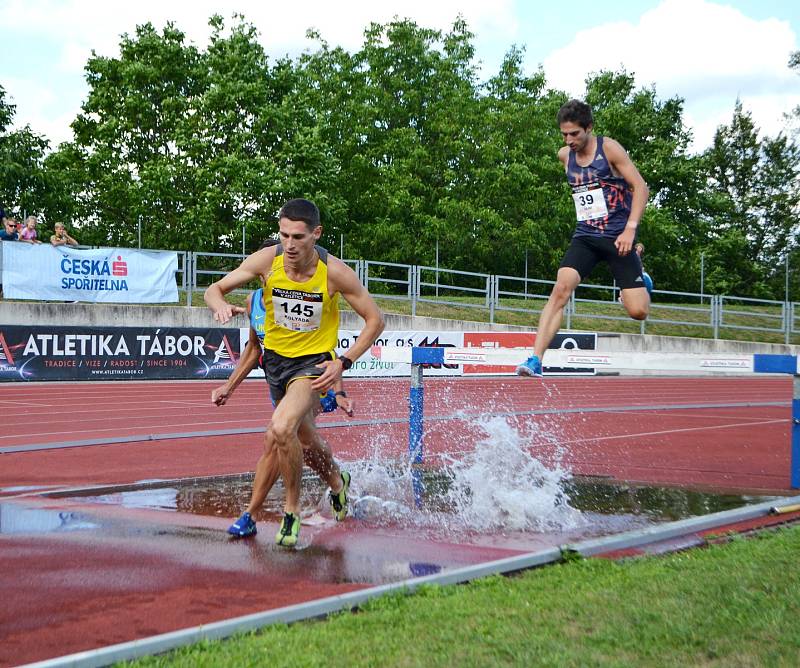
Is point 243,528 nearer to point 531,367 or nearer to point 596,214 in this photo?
point 531,367

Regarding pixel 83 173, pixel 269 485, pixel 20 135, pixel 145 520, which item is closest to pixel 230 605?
pixel 269 485

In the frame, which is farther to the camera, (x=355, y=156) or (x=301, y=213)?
(x=355, y=156)

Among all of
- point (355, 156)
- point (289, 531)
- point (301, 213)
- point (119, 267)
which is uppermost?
point (355, 156)

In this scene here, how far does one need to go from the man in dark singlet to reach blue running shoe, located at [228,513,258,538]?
7.03ft

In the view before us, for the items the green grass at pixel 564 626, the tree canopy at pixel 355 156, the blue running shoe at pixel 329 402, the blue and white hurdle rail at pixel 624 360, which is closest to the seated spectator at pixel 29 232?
the tree canopy at pixel 355 156

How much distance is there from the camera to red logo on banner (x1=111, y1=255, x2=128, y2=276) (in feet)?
76.9

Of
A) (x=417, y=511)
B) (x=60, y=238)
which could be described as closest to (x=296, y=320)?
(x=417, y=511)

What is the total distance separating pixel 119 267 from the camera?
2358cm

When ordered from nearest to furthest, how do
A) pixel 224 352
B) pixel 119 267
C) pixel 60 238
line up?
pixel 60 238
pixel 119 267
pixel 224 352

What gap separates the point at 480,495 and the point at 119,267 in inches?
710

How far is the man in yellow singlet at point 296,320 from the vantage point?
5645 mm

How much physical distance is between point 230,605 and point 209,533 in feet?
5.73

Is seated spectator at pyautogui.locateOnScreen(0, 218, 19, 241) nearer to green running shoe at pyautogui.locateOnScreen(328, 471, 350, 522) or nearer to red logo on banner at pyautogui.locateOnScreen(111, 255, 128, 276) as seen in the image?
red logo on banner at pyautogui.locateOnScreen(111, 255, 128, 276)

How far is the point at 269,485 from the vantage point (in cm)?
595
